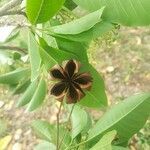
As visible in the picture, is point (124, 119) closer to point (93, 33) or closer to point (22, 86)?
point (93, 33)

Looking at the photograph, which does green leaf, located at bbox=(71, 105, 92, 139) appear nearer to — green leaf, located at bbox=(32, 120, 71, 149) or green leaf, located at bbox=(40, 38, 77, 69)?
green leaf, located at bbox=(32, 120, 71, 149)


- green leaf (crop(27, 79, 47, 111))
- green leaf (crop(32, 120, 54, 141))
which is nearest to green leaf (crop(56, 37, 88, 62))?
green leaf (crop(27, 79, 47, 111))

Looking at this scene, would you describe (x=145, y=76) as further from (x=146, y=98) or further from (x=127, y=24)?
(x=127, y=24)

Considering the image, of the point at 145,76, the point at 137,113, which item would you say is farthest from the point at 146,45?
the point at 137,113

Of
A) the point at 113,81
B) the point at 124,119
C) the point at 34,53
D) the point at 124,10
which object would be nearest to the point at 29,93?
the point at 124,119

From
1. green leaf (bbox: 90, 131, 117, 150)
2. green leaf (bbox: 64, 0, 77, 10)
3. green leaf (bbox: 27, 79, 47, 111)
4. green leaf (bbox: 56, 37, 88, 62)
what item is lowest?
green leaf (bbox: 27, 79, 47, 111)

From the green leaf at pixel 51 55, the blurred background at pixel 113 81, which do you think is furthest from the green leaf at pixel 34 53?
the blurred background at pixel 113 81
